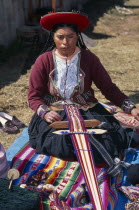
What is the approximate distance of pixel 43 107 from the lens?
11.6ft

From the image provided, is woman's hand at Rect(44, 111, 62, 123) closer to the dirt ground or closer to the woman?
the woman

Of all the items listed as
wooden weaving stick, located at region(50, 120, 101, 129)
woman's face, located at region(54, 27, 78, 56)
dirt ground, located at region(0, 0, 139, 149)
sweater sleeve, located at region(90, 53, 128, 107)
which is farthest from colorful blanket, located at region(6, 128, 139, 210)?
woman's face, located at region(54, 27, 78, 56)

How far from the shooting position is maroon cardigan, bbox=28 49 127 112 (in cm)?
363

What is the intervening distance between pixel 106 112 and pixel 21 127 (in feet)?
5.64

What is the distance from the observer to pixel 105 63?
8438 millimetres

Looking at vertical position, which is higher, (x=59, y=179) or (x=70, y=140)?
(x=70, y=140)

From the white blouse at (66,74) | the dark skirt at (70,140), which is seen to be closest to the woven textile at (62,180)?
the dark skirt at (70,140)

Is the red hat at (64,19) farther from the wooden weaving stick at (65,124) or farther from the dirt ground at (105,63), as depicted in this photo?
the dirt ground at (105,63)

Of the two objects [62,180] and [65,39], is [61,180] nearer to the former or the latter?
[62,180]

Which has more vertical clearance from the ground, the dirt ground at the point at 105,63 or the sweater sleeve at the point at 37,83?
the sweater sleeve at the point at 37,83

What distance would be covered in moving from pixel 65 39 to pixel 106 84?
0.74 metres

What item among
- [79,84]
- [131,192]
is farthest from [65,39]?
[131,192]

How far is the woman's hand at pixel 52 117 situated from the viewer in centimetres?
341

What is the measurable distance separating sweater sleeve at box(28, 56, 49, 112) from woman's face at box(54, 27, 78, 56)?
0.29 m
